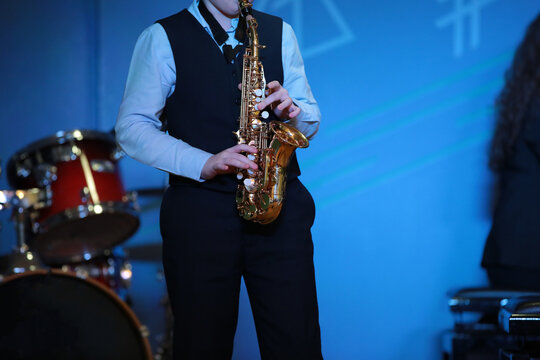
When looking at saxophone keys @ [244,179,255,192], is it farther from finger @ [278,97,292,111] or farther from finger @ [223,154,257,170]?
finger @ [278,97,292,111]

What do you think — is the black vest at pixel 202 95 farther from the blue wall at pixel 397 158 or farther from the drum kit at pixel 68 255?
the blue wall at pixel 397 158

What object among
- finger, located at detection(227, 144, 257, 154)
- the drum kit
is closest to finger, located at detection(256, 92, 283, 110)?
finger, located at detection(227, 144, 257, 154)

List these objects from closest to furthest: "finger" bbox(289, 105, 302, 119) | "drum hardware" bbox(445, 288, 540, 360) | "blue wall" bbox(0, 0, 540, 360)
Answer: "finger" bbox(289, 105, 302, 119), "drum hardware" bbox(445, 288, 540, 360), "blue wall" bbox(0, 0, 540, 360)

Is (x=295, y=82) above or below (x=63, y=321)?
above

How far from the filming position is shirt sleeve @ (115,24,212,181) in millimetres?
1702

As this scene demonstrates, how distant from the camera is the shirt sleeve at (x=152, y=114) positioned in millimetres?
1702

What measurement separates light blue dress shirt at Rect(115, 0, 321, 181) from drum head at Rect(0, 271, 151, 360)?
85 centimetres

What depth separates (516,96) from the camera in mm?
2994

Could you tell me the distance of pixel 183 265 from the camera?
171cm

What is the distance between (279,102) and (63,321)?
1.25 metres

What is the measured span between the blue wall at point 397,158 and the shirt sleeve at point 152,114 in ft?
4.91

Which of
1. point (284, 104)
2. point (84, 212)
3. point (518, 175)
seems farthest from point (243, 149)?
point (518, 175)

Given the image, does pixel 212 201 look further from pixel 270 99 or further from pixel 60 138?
pixel 60 138

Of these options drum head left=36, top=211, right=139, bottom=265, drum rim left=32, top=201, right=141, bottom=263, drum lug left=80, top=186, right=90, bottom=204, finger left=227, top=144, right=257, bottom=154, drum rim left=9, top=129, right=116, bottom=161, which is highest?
drum rim left=9, top=129, right=116, bottom=161
